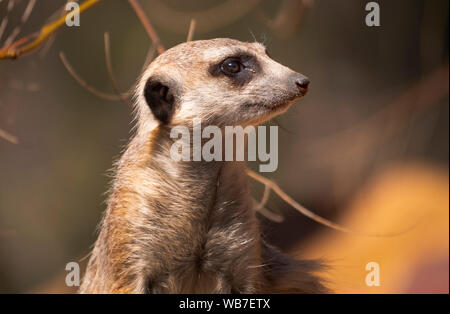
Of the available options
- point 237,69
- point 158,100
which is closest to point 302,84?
point 237,69

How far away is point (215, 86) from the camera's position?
2.08 meters

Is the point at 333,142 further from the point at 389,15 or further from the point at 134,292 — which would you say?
the point at 134,292

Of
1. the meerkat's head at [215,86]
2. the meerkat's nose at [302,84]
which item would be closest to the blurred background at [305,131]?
the meerkat's head at [215,86]

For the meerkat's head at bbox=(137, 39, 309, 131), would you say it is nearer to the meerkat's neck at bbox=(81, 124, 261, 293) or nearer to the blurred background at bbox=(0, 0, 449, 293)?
the meerkat's neck at bbox=(81, 124, 261, 293)

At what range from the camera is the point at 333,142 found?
19.8 feet

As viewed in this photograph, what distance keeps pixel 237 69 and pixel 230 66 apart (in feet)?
0.09

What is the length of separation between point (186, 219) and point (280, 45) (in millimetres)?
4104

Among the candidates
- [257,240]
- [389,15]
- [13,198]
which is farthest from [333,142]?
[257,240]

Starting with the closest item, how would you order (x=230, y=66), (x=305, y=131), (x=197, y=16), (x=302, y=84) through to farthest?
1. (x=302, y=84)
2. (x=230, y=66)
3. (x=197, y=16)
4. (x=305, y=131)

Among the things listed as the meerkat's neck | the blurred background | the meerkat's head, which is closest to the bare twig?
the blurred background

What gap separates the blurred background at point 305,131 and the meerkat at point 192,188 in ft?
8.75

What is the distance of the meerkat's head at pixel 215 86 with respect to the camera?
202 centimetres

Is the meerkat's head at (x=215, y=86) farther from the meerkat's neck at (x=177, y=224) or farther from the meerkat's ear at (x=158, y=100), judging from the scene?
the meerkat's neck at (x=177, y=224)

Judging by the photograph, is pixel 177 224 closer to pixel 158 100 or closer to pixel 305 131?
pixel 158 100
